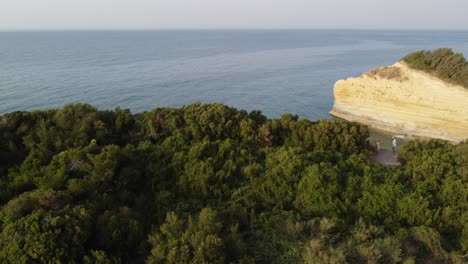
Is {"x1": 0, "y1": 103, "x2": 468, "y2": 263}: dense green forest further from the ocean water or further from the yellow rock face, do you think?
the ocean water

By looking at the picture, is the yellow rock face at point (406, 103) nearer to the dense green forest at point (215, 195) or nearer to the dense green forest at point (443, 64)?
the dense green forest at point (443, 64)

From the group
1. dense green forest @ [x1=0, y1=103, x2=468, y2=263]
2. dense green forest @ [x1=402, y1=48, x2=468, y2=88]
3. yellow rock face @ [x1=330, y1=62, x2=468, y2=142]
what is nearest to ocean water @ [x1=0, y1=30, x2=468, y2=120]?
yellow rock face @ [x1=330, y1=62, x2=468, y2=142]

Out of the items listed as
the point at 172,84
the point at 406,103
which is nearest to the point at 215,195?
the point at 406,103

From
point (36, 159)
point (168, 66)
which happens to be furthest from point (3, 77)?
point (36, 159)

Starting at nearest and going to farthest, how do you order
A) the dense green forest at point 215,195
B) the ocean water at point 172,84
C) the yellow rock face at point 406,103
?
the dense green forest at point 215,195 < the yellow rock face at point 406,103 < the ocean water at point 172,84

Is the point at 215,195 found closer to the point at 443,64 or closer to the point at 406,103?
the point at 406,103

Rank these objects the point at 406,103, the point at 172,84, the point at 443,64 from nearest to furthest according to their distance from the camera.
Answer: the point at 443,64 < the point at 406,103 < the point at 172,84

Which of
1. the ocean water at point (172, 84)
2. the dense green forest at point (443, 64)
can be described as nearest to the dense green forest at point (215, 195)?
the dense green forest at point (443, 64)
